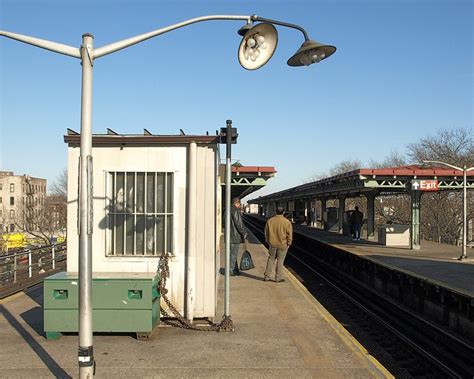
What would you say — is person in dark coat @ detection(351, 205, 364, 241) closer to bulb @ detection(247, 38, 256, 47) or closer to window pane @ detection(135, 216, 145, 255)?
window pane @ detection(135, 216, 145, 255)

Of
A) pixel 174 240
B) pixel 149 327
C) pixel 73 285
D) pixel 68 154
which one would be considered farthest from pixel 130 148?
pixel 149 327

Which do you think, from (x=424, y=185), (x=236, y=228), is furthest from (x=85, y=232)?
(x=424, y=185)

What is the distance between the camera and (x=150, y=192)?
24.5 ft

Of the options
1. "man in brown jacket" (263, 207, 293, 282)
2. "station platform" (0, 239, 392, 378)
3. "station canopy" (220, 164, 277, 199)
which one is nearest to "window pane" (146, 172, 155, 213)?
"station platform" (0, 239, 392, 378)

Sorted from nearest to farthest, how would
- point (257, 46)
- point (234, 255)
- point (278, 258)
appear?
point (257, 46), point (278, 258), point (234, 255)

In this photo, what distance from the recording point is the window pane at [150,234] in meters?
7.43

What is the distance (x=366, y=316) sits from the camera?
38.4 ft

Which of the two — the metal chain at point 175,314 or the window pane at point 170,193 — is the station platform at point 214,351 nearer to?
the metal chain at point 175,314

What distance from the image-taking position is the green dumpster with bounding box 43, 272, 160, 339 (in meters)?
6.40

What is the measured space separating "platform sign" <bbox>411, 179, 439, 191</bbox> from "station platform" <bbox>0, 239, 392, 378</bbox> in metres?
14.1

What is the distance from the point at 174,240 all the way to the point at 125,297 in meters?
1.27

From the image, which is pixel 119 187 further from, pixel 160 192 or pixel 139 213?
pixel 160 192

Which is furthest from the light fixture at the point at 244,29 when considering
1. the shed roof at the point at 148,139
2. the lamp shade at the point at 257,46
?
the shed roof at the point at 148,139

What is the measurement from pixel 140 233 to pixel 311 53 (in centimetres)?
367
